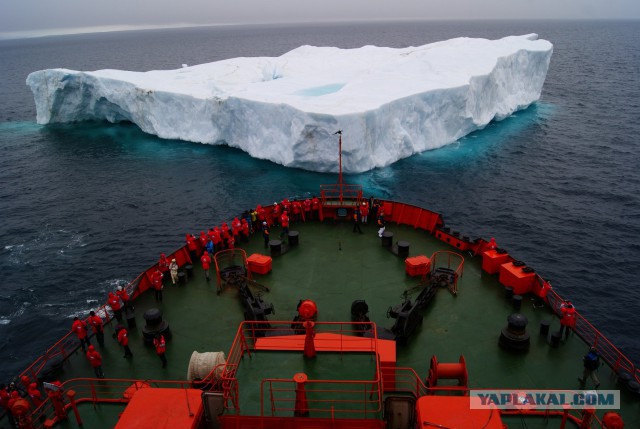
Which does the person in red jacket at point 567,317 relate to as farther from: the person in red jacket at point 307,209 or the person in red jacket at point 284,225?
the person in red jacket at point 307,209

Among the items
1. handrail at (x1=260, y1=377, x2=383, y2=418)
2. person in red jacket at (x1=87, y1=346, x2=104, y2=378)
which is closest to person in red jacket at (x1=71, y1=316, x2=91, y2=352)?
person in red jacket at (x1=87, y1=346, x2=104, y2=378)

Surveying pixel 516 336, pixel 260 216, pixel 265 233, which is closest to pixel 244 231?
pixel 265 233

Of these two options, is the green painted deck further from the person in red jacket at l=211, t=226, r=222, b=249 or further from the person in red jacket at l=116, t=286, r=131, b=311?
the person in red jacket at l=211, t=226, r=222, b=249

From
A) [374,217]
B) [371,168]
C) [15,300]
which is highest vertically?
[374,217]

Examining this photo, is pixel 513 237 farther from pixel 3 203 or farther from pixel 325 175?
pixel 3 203

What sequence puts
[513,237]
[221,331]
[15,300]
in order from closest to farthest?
[221,331], [15,300], [513,237]

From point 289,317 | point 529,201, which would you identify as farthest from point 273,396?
point 529,201

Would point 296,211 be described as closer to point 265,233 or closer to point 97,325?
point 265,233
